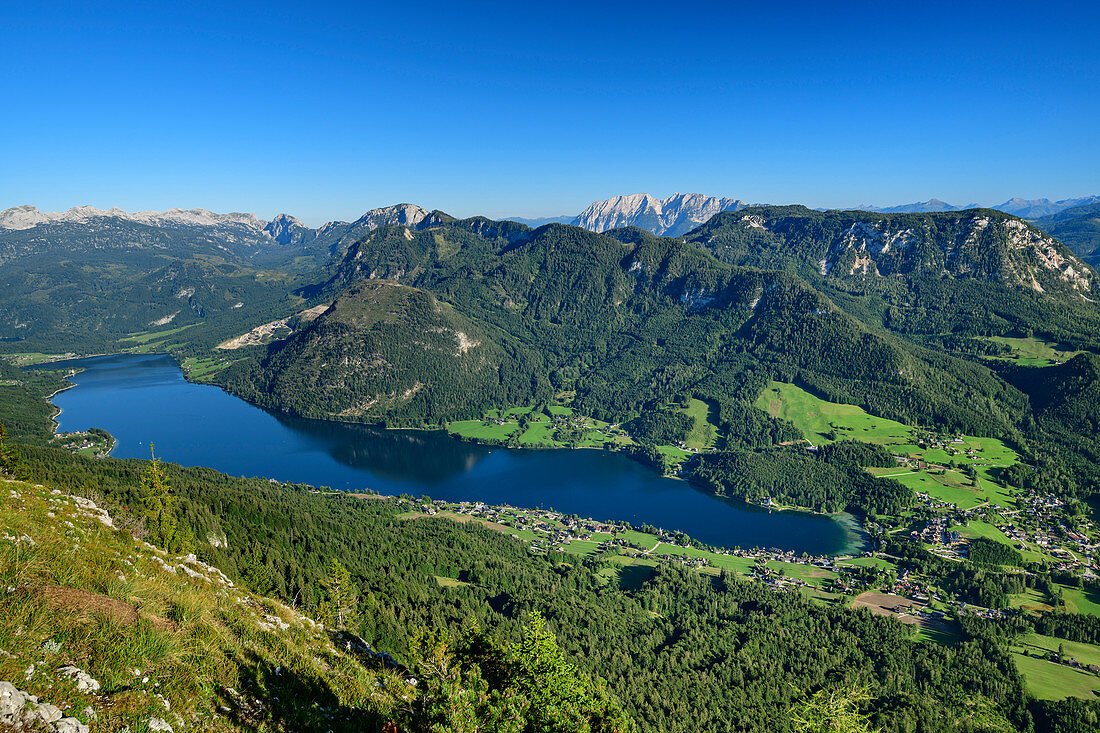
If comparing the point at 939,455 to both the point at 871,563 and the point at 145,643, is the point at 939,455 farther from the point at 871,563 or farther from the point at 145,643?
the point at 145,643

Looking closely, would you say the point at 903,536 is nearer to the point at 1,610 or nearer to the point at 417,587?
the point at 417,587

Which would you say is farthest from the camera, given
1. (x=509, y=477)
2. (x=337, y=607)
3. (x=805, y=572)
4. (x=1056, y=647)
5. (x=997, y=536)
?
(x=509, y=477)

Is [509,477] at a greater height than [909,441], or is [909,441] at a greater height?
[909,441]

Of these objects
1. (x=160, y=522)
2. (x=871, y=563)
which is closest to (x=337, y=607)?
(x=160, y=522)

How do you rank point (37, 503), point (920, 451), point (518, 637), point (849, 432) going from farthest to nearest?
point (849, 432)
point (920, 451)
point (518, 637)
point (37, 503)

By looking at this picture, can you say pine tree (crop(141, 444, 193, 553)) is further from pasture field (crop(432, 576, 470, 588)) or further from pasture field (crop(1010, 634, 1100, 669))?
pasture field (crop(1010, 634, 1100, 669))

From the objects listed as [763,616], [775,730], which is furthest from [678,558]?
[775,730]

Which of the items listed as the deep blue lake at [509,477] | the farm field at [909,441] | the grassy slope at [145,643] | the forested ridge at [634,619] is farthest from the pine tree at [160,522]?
the farm field at [909,441]

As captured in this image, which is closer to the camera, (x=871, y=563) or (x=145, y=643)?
(x=145, y=643)
